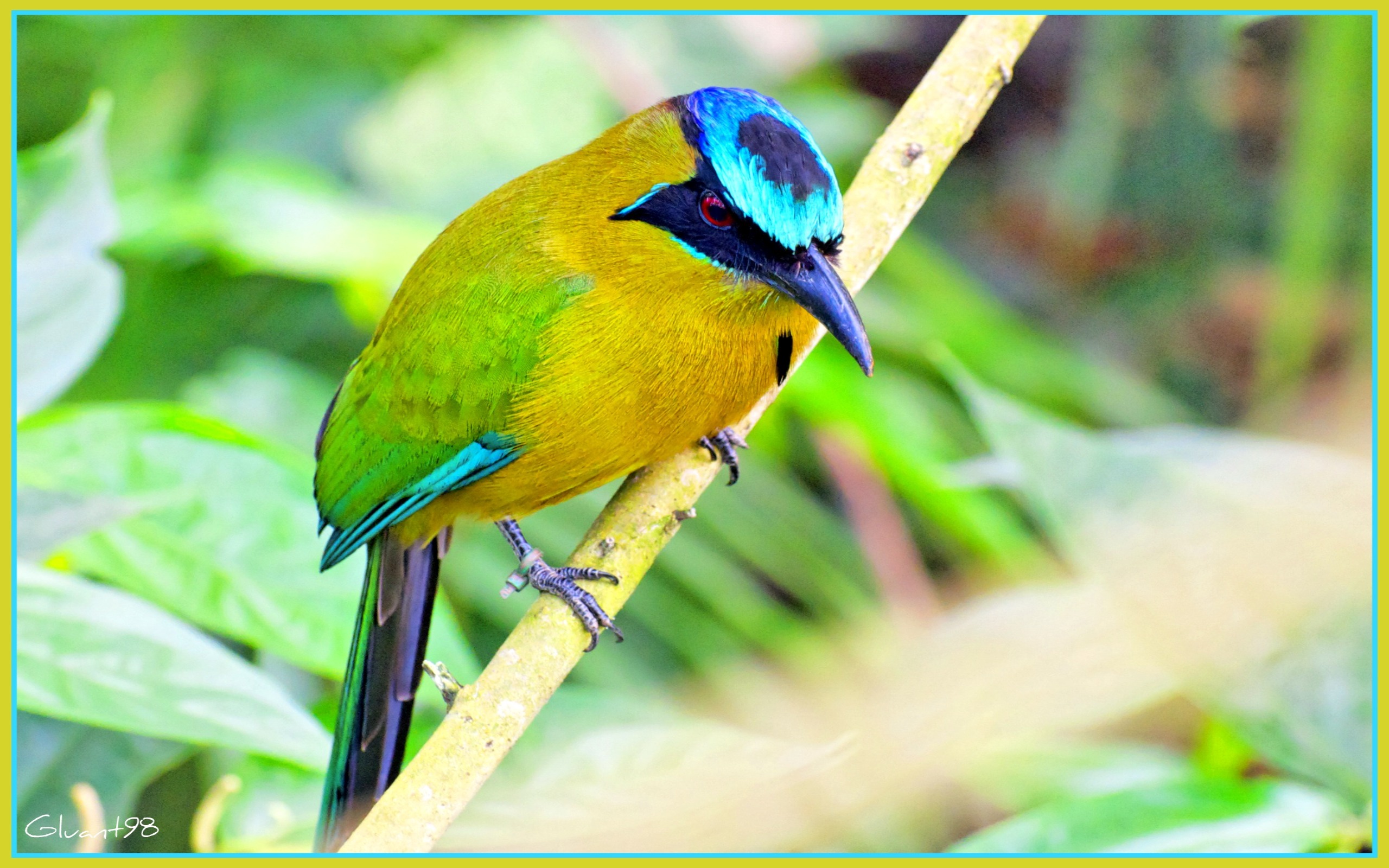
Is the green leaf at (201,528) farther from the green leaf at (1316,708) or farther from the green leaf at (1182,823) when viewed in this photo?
the green leaf at (1316,708)

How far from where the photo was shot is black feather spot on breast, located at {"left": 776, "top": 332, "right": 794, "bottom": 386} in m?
1.72

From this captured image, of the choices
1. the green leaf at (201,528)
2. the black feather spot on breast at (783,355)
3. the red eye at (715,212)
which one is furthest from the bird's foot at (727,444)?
the green leaf at (201,528)

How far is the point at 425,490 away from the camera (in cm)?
185

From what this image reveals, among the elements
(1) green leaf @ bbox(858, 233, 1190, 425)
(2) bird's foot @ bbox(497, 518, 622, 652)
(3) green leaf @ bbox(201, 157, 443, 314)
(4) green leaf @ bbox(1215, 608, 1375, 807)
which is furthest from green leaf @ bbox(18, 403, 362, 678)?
(1) green leaf @ bbox(858, 233, 1190, 425)

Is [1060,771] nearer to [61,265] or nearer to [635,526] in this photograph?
[635,526]

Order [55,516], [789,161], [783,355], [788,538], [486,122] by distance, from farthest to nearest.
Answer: [788,538]
[486,122]
[783,355]
[55,516]
[789,161]

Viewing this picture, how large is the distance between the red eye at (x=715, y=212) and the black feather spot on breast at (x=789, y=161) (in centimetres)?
8

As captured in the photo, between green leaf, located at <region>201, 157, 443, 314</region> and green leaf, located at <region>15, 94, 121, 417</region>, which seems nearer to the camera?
green leaf, located at <region>15, 94, 121, 417</region>

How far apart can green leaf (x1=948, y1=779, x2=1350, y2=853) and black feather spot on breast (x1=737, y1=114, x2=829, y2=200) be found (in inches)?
33.3

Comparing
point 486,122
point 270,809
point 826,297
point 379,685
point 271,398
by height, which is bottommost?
point 270,809

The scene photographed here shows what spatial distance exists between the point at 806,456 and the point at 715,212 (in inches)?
63.4

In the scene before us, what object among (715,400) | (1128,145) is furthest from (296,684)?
(1128,145)

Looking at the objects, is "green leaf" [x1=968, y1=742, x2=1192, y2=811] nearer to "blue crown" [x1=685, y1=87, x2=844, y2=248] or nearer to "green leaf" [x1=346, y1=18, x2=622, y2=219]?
"blue crown" [x1=685, y1=87, x2=844, y2=248]

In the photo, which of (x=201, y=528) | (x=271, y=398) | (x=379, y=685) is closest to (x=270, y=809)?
(x=379, y=685)
